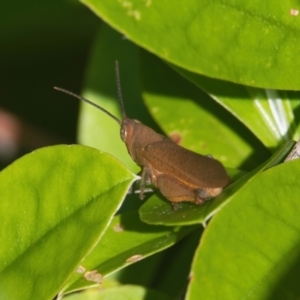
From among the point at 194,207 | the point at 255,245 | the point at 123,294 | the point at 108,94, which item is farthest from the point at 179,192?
the point at 108,94

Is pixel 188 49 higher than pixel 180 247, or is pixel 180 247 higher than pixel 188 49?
pixel 188 49

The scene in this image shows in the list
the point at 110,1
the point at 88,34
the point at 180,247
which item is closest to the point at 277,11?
the point at 110,1

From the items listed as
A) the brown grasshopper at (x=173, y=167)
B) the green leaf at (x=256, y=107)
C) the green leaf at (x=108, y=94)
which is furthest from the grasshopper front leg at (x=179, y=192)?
the green leaf at (x=108, y=94)

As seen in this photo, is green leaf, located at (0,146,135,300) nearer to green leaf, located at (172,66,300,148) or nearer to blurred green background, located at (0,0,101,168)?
green leaf, located at (172,66,300,148)

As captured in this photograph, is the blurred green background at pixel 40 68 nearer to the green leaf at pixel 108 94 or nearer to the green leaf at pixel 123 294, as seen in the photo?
the green leaf at pixel 108 94

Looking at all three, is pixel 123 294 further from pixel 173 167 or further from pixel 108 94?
pixel 108 94

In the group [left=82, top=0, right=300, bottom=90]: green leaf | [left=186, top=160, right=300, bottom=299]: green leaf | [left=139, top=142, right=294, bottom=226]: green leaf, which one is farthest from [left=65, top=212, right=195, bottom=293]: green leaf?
[left=82, top=0, right=300, bottom=90]: green leaf

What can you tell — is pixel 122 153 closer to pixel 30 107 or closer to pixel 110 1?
pixel 30 107
